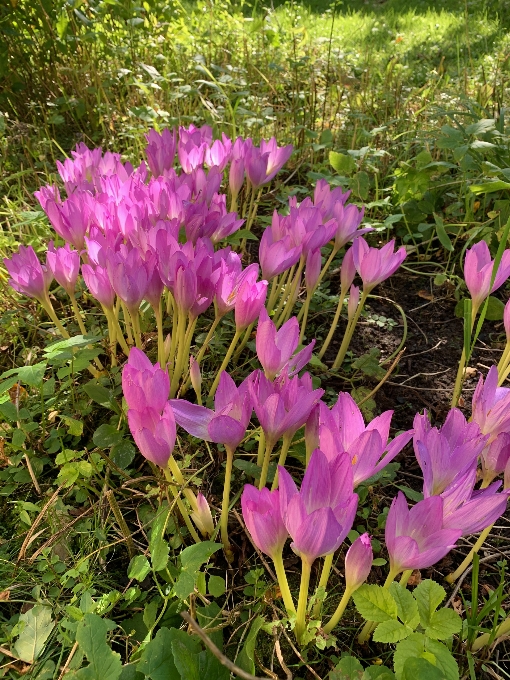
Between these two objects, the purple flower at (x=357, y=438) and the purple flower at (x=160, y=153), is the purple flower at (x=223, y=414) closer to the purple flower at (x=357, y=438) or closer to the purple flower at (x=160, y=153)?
the purple flower at (x=357, y=438)

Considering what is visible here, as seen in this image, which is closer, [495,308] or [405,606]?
[405,606]

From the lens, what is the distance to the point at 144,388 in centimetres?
96

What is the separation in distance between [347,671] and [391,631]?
0.31 feet

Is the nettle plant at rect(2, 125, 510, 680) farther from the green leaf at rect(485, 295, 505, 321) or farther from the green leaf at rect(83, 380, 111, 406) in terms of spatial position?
the green leaf at rect(485, 295, 505, 321)

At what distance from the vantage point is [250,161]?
199 cm

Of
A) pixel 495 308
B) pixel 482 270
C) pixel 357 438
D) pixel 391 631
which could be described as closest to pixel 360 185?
pixel 495 308

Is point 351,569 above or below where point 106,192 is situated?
below

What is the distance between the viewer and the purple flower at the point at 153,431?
3.04ft

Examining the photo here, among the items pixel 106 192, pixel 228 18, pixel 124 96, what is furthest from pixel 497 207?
pixel 228 18

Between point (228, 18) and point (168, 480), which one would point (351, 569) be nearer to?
point (168, 480)

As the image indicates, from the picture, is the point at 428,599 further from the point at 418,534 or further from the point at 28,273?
the point at 28,273

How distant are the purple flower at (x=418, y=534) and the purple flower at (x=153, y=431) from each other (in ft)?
1.31

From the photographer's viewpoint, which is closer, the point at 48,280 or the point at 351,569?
the point at 351,569

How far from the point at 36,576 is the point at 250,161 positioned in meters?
1.50
